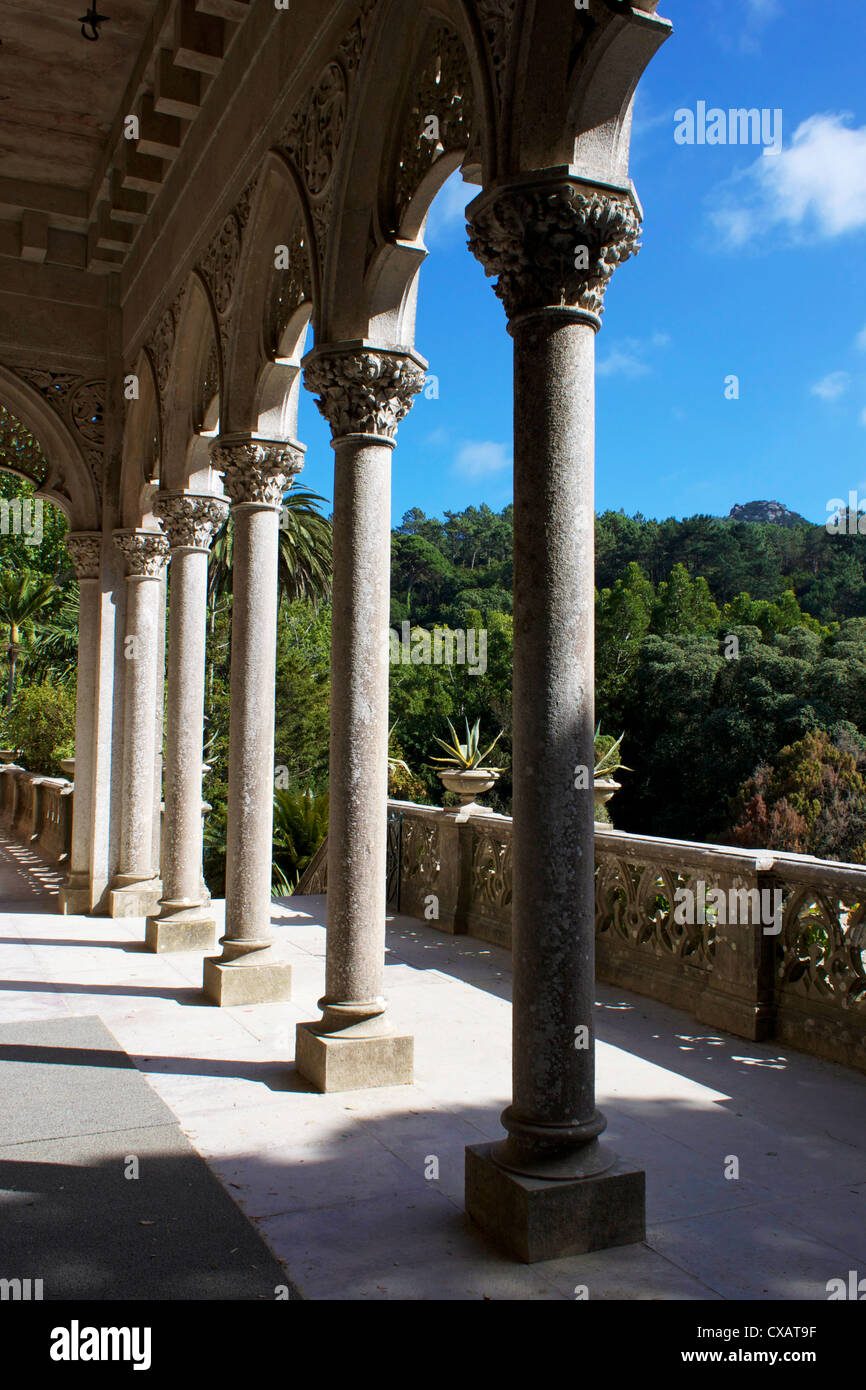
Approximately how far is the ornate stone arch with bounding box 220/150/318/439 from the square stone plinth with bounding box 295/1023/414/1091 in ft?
13.3

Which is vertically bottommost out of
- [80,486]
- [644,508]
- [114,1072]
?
[114,1072]

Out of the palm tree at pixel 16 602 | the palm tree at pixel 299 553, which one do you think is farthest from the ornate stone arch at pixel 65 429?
the palm tree at pixel 16 602

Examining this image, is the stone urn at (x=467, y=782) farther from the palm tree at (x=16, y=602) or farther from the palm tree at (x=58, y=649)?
the palm tree at (x=16, y=602)

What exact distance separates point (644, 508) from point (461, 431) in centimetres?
1577

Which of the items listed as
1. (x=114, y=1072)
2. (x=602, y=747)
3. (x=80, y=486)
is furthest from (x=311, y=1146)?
(x=602, y=747)

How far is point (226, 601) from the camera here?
84.1 feet

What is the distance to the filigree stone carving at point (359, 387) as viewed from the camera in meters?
5.51

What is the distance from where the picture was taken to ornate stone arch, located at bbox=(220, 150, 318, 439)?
6.95m

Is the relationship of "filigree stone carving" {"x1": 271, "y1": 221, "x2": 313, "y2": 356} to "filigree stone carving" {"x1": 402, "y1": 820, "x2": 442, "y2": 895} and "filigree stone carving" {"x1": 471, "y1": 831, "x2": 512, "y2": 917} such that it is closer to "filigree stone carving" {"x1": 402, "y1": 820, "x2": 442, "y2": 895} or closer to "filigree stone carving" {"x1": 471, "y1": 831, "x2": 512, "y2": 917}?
"filigree stone carving" {"x1": 471, "y1": 831, "x2": 512, "y2": 917}
